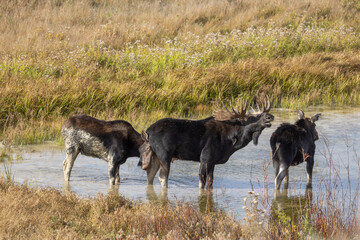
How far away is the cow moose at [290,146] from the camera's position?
29.6ft

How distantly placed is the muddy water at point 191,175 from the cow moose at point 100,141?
0.35 metres

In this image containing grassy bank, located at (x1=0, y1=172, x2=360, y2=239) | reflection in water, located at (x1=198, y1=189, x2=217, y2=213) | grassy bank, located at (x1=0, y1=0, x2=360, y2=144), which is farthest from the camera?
grassy bank, located at (x1=0, y1=0, x2=360, y2=144)

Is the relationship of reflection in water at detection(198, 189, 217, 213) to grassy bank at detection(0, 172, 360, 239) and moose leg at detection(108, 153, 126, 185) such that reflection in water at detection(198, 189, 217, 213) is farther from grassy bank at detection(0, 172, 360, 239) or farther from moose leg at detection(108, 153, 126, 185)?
moose leg at detection(108, 153, 126, 185)

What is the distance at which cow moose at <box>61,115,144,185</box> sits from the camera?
30.6 ft

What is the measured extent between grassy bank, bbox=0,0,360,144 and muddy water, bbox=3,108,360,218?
51.3 inches

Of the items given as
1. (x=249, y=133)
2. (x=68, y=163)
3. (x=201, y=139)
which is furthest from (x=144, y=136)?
(x=249, y=133)

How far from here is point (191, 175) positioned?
994 cm

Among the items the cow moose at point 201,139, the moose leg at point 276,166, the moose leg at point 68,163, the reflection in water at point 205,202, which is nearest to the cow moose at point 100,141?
the moose leg at point 68,163

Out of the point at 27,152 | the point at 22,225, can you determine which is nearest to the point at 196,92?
the point at 27,152

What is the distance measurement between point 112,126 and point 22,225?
137 inches

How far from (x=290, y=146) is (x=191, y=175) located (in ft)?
5.58

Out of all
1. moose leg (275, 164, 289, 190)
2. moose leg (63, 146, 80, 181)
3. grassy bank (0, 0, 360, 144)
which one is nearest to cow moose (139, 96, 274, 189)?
moose leg (275, 164, 289, 190)

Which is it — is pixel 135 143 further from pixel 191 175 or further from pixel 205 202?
pixel 205 202

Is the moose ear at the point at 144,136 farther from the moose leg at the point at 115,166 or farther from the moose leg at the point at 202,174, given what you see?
the moose leg at the point at 202,174
